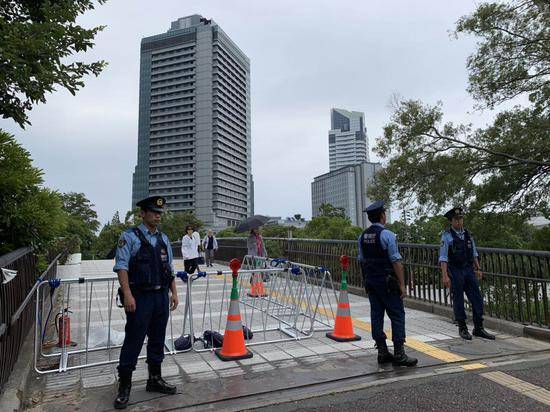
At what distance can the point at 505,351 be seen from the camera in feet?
18.7

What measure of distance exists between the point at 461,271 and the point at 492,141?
13.5 meters

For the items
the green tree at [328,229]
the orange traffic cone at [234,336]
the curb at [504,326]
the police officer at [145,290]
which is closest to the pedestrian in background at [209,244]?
the curb at [504,326]

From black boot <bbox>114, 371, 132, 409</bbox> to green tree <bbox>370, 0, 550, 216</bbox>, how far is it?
16323mm

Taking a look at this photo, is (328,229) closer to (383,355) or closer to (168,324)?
(168,324)

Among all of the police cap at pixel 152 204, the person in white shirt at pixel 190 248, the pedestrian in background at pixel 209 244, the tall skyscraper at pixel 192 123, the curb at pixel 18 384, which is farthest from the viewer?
the tall skyscraper at pixel 192 123

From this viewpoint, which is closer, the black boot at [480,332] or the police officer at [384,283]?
the police officer at [384,283]

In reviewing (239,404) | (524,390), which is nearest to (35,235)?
(239,404)

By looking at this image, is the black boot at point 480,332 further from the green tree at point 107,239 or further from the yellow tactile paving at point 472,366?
the green tree at point 107,239

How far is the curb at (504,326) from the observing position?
6.30 metres

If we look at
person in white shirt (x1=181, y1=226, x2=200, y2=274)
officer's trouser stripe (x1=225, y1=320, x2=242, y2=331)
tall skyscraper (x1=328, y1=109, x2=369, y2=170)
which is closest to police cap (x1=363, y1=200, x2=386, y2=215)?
officer's trouser stripe (x1=225, y1=320, x2=242, y2=331)

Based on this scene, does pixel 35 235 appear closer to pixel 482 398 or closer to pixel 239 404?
pixel 239 404

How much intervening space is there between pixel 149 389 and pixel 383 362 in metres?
2.72

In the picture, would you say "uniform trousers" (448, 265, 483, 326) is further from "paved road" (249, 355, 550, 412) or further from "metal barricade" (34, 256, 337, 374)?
"metal barricade" (34, 256, 337, 374)

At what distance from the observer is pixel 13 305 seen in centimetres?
450
